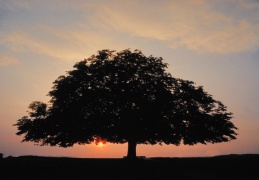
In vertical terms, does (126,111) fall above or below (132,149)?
above

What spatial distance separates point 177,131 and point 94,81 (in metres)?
14.2

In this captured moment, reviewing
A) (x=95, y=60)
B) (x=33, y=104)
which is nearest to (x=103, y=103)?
(x=95, y=60)

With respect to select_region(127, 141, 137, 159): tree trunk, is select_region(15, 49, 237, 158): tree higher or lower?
higher

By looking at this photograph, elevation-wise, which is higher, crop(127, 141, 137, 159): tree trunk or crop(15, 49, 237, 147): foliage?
crop(15, 49, 237, 147): foliage

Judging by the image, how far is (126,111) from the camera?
1719 inches

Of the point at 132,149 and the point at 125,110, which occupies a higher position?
the point at 125,110

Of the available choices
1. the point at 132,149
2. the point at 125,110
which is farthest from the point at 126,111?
the point at 132,149

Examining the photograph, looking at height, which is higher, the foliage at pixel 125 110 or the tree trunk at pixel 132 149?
the foliage at pixel 125 110

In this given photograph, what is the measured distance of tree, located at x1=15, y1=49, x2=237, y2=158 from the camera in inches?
1704

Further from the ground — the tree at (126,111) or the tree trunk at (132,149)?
the tree at (126,111)

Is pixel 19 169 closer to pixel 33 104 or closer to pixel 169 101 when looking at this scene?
pixel 33 104

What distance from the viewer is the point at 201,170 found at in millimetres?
28312

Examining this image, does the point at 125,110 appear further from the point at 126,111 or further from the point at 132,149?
the point at 132,149

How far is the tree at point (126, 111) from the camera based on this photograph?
43281 mm
